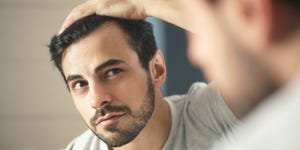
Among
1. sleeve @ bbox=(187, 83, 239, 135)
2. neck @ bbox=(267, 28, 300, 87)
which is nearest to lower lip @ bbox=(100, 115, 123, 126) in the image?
sleeve @ bbox=(187, 83, 239, 135)

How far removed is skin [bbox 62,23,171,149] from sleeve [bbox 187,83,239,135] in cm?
5

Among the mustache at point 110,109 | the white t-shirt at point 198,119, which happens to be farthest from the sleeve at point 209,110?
the mustache at point 110,109

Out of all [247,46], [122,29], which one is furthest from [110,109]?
[247,46]

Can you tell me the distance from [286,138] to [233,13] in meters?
0.18

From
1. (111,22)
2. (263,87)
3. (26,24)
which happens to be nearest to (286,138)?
(263,87)

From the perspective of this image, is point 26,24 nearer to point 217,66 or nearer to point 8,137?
point 8,137

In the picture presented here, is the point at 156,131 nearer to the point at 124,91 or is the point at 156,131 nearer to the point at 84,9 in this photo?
the point at 124,91

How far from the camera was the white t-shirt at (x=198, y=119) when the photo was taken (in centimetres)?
65

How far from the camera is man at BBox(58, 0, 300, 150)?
550 millimetres

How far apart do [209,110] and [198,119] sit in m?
0.02

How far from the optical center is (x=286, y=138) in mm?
480

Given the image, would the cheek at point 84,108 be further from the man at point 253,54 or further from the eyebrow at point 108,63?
the man at point 253,54

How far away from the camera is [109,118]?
0.73 meters

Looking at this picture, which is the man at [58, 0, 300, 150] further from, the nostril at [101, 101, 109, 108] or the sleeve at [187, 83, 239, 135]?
the nostril at [101, 101, 109, 108]
